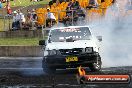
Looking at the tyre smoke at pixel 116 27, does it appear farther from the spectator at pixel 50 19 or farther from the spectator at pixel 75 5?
the spectator at pixel 50 19

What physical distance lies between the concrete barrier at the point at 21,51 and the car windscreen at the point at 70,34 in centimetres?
564

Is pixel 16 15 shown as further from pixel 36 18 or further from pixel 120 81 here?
pixel 120 81

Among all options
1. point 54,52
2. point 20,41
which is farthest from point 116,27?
point 54,52

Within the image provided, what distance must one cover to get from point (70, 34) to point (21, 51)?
666 cm

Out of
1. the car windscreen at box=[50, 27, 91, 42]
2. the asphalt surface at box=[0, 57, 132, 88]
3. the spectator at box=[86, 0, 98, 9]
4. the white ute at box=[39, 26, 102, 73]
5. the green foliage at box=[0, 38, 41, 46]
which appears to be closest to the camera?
the asphalt surface at box=[0, 57, 132, 88]

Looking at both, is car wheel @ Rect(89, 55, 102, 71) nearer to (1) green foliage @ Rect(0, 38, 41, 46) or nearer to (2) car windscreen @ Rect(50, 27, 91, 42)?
(2) car windscreen @ Rect(50, 27, 91, 42)

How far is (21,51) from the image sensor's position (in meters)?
22.9

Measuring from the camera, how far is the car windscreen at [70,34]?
16.5 m

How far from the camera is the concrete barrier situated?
74.4ft

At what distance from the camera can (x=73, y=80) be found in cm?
1316

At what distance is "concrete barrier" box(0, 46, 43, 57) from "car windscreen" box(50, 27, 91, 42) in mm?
5645

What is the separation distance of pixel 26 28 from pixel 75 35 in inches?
406


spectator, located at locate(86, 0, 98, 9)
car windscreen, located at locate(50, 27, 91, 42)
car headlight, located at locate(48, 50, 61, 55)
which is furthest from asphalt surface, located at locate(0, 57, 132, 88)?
spectator, located at locate(86, 0, 98, 9)

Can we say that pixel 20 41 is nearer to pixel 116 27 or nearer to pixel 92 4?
pixel 92 4
